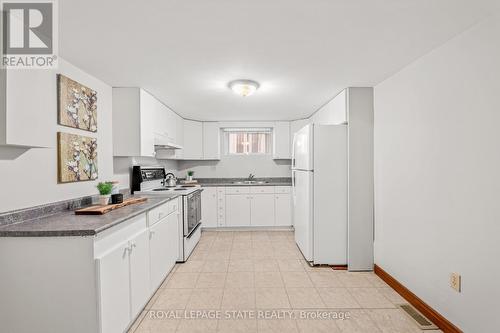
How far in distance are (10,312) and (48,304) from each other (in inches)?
8.8

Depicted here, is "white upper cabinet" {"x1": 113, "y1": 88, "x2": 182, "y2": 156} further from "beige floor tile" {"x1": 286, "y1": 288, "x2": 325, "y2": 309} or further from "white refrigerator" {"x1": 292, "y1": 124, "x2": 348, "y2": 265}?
"beige floor tile" {"x1": 286, "y1": 288, "x2": 325, "y2": 309}

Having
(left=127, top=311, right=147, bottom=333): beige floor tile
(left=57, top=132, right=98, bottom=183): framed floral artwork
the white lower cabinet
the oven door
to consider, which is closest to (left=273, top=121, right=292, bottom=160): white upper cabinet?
the white lower cabinet

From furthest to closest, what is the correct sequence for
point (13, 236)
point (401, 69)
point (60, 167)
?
1. point (401, 69)
2. point (60, 167)
3. point (13, 236)

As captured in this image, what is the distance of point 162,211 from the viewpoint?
2.72 meters

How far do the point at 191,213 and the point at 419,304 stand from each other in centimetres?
288

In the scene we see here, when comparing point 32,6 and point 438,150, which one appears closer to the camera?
point 32,6

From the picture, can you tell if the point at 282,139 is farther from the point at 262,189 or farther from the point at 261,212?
the point at 261,212

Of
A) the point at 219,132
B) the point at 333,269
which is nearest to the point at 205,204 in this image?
the point at 219,132

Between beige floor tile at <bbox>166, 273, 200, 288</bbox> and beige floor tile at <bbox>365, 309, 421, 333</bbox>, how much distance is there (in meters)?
1.79

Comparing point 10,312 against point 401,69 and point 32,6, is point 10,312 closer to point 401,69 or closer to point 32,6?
point 32,6

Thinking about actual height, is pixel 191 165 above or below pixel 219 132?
below

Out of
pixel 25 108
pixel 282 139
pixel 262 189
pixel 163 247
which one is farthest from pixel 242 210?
pixel 25 108

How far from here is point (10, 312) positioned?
1.49 m

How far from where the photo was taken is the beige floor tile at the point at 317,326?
196 centimetres
